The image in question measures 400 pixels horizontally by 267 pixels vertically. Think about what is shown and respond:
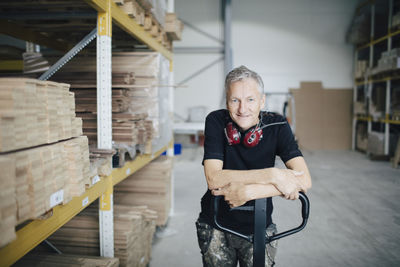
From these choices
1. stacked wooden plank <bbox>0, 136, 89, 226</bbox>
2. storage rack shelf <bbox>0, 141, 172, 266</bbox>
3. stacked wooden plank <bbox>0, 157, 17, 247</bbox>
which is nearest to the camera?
stacked wooden plank <bbox>0, 157, 17, 247</bbox>

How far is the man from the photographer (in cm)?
190

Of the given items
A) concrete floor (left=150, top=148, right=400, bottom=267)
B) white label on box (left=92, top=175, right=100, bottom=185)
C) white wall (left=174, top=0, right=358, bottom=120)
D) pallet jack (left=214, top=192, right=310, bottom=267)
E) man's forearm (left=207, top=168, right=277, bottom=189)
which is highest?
white wall (left=174, top=0, right=358, bottom=120)

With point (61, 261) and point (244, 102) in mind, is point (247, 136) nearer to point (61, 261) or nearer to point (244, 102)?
point (244, 102)

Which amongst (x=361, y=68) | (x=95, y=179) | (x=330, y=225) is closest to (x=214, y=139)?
(x=95, y=179)

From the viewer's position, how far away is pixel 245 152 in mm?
1979

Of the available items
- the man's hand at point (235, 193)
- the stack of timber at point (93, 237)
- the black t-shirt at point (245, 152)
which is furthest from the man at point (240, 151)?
the stack of timber at point (93, 237)

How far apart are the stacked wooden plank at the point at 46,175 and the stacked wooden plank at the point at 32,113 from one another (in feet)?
0.14

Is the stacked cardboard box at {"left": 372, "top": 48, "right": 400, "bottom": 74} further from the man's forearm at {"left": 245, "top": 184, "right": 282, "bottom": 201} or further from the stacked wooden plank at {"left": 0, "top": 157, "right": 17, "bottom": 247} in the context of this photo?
the stacked wooden plank at {"left": 0, "top": 157, "right": 17, "bottom": 247}

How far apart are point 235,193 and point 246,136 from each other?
1.30ft

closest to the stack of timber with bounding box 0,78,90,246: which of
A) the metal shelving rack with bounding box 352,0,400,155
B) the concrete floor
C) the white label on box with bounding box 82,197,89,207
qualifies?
the white label on box with bounding box 82,197,89,207

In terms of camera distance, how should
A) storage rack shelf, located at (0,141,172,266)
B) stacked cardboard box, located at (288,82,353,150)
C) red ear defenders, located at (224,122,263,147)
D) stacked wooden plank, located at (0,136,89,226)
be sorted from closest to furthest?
stacked wooden plank, located at (0,136,89,226)
storage rack shelf, located at (0,141,172,266)
red ear defenders, located at (224,122,263,147)
stacked cardboard box, located at (288,82,353,150)

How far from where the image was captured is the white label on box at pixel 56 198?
1380 millimetres

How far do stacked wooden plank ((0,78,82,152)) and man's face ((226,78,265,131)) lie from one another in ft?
3.23

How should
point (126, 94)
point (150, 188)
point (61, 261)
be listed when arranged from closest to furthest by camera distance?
point (61, 261), point (126, 94), point (150, 188)
